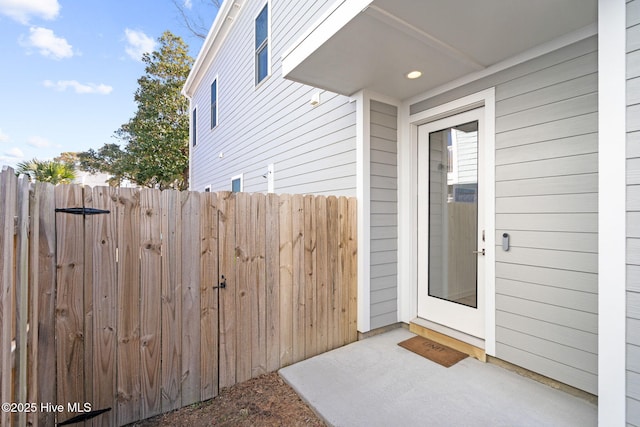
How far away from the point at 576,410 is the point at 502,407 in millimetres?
492

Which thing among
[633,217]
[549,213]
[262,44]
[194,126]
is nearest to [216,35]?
[262,44]

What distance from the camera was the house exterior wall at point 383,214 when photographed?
3285 millimetres

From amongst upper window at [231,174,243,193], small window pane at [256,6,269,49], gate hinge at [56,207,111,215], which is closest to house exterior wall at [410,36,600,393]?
gate hinge at [56,207,111,215]

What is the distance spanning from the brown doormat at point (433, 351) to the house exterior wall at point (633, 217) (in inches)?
49.5

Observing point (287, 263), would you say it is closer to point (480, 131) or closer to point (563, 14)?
point (480, 131)

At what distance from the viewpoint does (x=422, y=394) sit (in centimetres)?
222

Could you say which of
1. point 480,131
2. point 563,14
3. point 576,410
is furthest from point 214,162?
point 576,410

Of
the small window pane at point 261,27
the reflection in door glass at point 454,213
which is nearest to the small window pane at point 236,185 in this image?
the small window pane at point 261,27

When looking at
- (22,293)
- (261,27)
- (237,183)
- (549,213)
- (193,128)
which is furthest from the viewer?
(193,128)

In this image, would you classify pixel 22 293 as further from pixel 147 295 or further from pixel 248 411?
pixel 248 411

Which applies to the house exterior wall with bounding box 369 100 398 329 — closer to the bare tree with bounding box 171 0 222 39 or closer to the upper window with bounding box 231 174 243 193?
the upper window with bounding box 231 174 243 193

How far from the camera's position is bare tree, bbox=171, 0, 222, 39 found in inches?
422

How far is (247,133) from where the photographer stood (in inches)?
260

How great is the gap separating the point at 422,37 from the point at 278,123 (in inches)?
137
